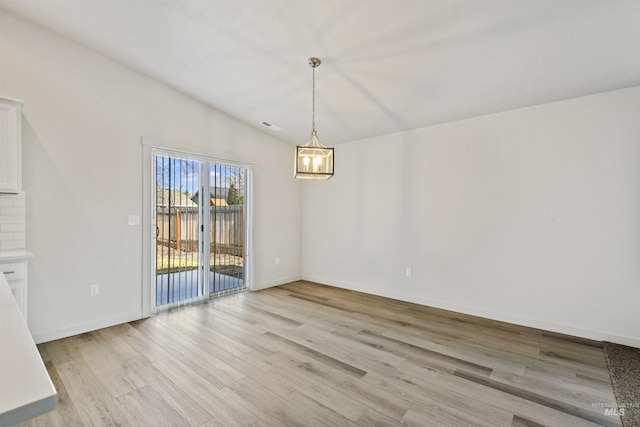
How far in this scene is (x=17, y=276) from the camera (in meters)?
2.60

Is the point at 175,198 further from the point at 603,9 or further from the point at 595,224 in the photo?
the point at 595,224

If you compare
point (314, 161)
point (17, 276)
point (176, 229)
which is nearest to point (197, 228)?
point (176, 229)

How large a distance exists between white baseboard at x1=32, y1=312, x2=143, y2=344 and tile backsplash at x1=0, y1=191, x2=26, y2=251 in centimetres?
93

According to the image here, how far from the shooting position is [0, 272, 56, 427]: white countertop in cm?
60

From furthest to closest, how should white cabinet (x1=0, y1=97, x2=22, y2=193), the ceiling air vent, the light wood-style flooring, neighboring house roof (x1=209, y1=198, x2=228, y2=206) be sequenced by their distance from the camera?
the ceiling air vent
neighboring house roof (x1=209, y1=198, x2=228, y2=206)
white cabinet (x1=0, y1=97, x2=22, y2=193)
the light wood-style flooring

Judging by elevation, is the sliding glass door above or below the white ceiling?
below

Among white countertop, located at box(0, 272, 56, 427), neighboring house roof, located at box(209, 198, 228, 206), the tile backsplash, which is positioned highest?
neighboring house roof, located at box(209, 198, 228, 206)

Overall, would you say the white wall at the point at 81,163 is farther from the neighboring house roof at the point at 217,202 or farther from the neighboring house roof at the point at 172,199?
the neighboring house roof at the point at 217,202

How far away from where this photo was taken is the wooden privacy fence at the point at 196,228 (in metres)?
4.12

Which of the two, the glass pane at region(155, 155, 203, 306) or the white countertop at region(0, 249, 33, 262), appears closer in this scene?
the white countertop at region(0, 249, 33, 262)

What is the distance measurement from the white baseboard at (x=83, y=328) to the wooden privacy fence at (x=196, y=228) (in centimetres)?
96

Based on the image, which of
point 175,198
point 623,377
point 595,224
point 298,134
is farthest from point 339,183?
point 623,377

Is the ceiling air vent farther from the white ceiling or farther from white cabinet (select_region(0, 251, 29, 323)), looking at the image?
white cabinet (select_region(0, 251, 29, 323))

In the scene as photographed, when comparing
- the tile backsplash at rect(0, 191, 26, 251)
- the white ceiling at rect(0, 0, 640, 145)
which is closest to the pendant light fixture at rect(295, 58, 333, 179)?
the white ceiling at rect(0, 0, 640, 145)
